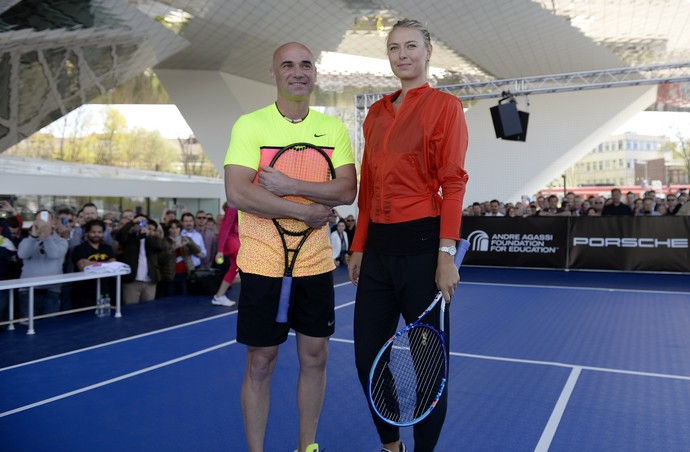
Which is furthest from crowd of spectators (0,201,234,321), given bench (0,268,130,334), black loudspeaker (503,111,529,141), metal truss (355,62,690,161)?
black loudspeaker (503,111,529,141)

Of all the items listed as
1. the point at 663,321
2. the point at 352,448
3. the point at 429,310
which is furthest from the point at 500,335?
the point at 429,310

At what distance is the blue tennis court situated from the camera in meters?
3.15

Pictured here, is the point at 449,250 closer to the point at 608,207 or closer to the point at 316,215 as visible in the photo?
the point at 316,215

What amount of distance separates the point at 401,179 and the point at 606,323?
16.8ft

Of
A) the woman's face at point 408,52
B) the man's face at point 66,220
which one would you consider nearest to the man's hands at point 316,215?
the woman's face at point 408,52

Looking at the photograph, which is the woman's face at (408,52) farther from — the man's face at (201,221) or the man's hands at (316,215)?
the man's face at (201,221)

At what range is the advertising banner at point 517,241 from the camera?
11758mm

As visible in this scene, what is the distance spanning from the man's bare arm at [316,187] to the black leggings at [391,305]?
0.96ft

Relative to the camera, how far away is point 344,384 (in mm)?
4094

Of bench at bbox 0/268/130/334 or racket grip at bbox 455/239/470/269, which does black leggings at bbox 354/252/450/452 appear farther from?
bench at bbox 0/268/130/334

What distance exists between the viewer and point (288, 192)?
2.24 meters

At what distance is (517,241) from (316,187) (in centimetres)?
1052

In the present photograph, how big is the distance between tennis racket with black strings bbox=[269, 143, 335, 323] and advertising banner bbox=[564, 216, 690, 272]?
10291 millimetres

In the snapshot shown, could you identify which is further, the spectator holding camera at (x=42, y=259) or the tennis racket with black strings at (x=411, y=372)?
the spectator holding camera at (x=42, y=259)
